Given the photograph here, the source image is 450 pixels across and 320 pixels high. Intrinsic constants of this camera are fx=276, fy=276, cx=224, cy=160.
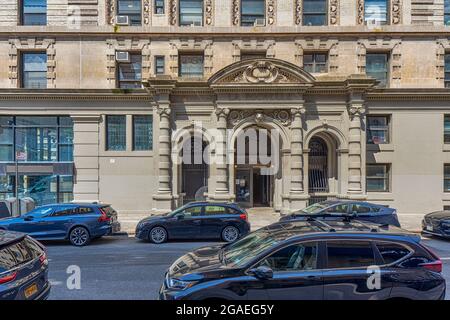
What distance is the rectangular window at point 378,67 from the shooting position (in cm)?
1560

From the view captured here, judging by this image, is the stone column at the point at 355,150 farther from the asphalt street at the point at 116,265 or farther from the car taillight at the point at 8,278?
the car taillight at the point at 8,278

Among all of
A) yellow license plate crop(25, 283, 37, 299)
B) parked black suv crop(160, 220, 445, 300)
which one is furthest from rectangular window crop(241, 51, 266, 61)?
yellow license plate crop(25, 283, 37, 299)

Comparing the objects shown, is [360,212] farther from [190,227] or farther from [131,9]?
[131,9]

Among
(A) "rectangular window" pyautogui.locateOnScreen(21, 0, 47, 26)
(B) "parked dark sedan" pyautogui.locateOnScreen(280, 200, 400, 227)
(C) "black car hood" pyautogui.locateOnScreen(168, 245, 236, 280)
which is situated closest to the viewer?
(C) "black car hood" pyautogui.locateOnScreen(168, 245, 236, 280)

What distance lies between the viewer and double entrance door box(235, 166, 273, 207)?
53.2 feet

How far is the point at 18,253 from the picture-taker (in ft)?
15.3

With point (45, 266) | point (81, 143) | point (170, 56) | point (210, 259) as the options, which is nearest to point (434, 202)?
point (210, 259)

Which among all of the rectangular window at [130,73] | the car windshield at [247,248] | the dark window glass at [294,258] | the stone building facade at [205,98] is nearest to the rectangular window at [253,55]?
the stone building facade at [205,98]

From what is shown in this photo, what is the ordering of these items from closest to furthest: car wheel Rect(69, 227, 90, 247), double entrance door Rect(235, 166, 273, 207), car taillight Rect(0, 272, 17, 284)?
1. car taillight Rect(0, 272, 17, 284)
2. car wheel Rect(69, 227, 90, 247)
3. double entrance door Rect(235, 166, 273, 207)

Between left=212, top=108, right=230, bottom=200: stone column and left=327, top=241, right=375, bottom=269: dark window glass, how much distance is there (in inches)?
401

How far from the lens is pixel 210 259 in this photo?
4.89 m

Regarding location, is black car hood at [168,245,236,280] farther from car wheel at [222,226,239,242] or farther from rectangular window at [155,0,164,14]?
rectangular window at [155,0,164,14]

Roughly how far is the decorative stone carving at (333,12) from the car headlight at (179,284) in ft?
52.4

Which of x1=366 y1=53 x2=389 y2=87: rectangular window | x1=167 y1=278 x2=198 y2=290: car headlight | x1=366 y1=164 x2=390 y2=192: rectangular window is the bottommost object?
x1=167 y1=278 x2=198 y2=290: car headlight
